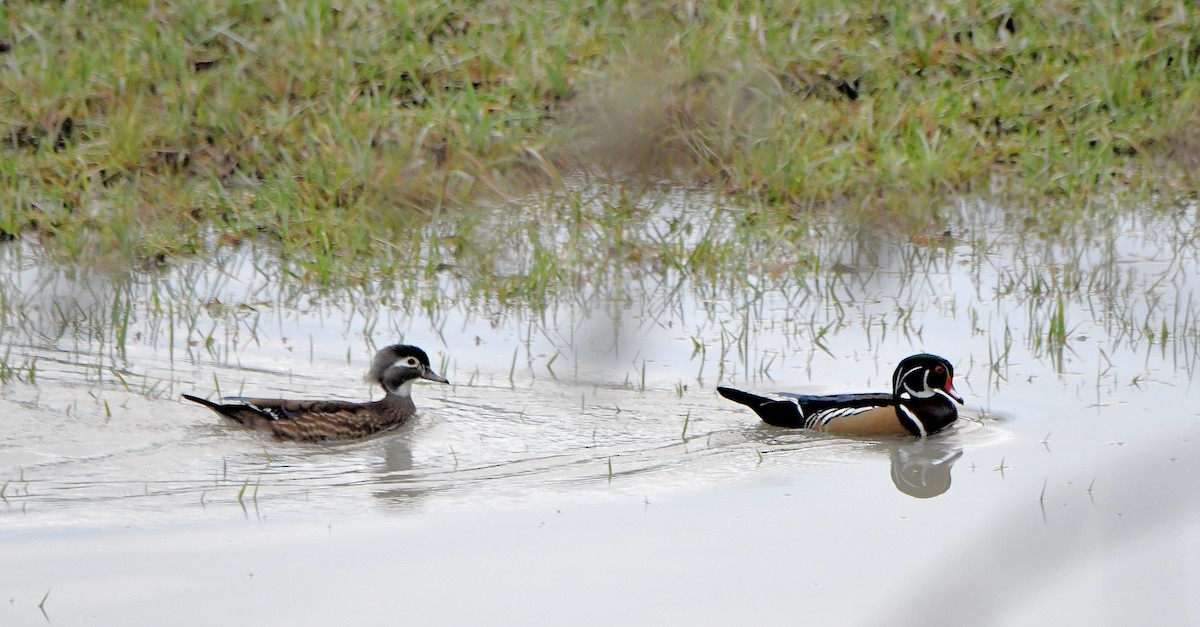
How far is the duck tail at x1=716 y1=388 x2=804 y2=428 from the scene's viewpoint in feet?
22.0

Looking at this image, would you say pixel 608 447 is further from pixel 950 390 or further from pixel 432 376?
pixel 950 390

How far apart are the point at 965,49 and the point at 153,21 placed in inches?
240

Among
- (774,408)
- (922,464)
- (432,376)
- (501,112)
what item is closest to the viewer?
(922,464)

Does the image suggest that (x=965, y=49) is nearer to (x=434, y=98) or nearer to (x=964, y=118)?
(x=964, y=118)

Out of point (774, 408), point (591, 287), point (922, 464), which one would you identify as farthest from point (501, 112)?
point (922, 464)

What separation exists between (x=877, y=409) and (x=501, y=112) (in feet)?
15.5

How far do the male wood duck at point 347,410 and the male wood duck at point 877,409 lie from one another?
1432mm

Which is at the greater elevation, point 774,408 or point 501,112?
point 501,112

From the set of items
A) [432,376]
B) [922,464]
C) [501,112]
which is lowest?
[922,464]

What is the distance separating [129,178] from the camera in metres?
10.0

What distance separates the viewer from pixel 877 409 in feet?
22.0

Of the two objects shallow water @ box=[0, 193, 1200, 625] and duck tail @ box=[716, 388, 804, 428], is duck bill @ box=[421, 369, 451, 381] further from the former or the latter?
duck tail @ box=[716, 388, 804, 428]

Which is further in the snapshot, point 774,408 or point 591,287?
point 591,287

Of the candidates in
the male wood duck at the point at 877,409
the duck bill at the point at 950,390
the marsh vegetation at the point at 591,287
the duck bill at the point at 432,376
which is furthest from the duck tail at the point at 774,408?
the duck bill at the point at 432,376
